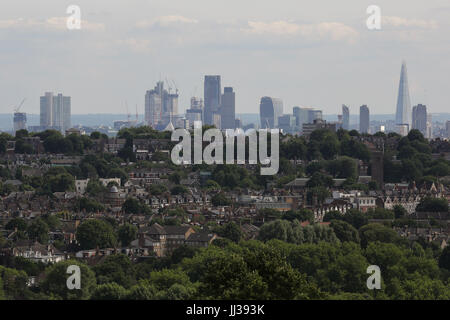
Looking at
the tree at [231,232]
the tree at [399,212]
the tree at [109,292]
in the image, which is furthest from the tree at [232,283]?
the tree at [399,212]

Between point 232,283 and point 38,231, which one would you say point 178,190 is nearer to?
point 38,231

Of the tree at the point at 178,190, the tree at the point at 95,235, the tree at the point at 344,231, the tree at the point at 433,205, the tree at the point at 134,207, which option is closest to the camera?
the tree at the point at 95,235

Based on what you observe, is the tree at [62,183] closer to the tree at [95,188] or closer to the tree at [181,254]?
the tree at [95,188]

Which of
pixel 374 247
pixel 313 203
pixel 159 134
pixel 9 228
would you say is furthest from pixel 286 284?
pixel 159 134

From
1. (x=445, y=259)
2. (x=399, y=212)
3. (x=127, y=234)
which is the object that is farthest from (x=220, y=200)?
(x=445, y=259)

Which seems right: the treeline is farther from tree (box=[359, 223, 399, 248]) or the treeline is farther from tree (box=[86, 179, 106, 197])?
tree (box=[86, 179, 106, 197])

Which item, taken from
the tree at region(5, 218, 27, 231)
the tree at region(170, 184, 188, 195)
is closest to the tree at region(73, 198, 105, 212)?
the tree at region(5, 218, 27, 231)

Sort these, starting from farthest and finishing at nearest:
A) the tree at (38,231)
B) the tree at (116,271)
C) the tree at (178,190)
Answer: the tree at (178,190), the tree at (38,231), the tree at (116,271)
